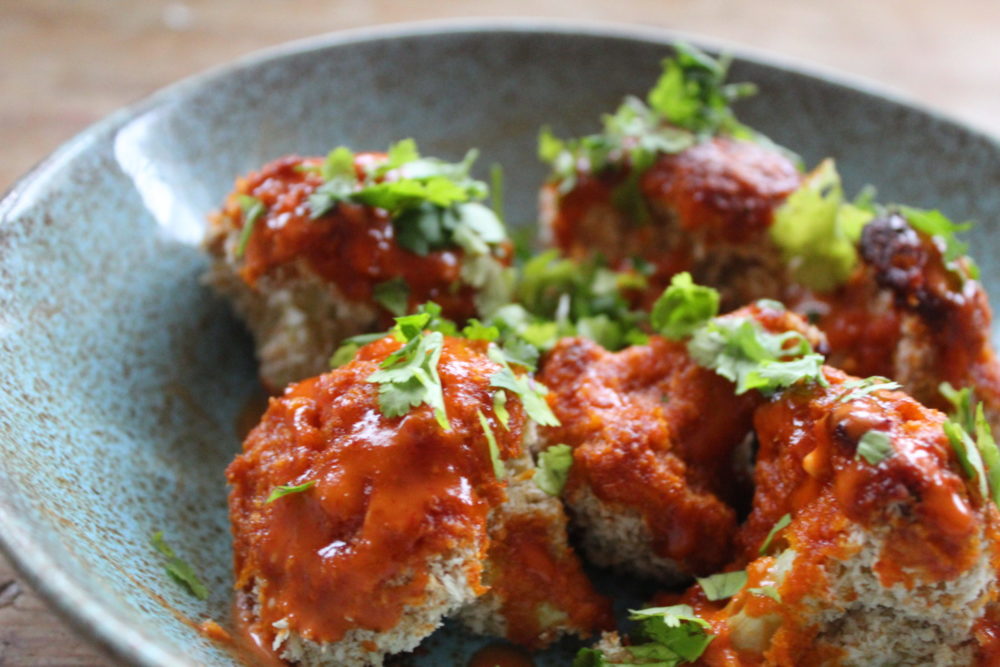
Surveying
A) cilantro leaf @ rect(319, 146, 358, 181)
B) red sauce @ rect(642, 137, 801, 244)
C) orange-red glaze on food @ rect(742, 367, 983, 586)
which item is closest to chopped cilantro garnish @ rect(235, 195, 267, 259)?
cilantro leaf @ rect(319, 146, 358, 181)

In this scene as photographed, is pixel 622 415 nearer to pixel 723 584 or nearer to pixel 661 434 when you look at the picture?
pixel 661 434

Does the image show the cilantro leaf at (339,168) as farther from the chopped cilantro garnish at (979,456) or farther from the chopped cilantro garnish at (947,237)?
the chopped cilantro garnish at (979,456)

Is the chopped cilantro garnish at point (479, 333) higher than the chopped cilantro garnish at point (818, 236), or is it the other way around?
the chopped cilantro garnish at point (479, 333)

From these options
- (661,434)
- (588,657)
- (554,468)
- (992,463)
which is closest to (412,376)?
(554,468)

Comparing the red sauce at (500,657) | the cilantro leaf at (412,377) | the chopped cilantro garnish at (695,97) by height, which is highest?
the chopped cilantro garnish at (695,97)

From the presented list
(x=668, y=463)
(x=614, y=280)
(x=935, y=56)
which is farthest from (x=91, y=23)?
(x=935, y=56)

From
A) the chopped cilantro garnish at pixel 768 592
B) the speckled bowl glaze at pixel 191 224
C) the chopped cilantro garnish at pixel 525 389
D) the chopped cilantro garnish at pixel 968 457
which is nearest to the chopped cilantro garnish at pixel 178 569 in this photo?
the speckled bowl glaze at pixel 191 224
